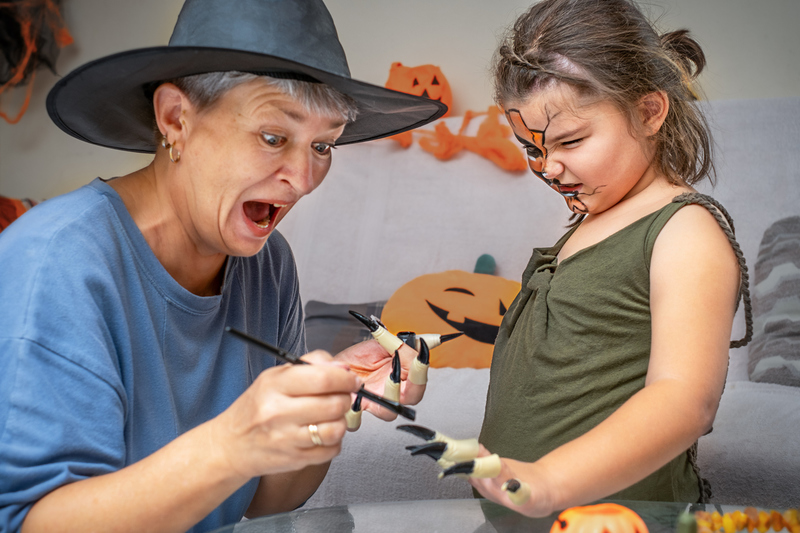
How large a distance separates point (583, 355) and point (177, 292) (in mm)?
523

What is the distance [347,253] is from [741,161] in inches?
46.1

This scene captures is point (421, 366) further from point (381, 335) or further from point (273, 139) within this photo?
point (273, 139)

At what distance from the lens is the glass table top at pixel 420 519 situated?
69 centimetres

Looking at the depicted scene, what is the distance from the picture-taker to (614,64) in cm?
94

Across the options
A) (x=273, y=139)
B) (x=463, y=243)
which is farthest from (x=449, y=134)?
(x=273, y=139)

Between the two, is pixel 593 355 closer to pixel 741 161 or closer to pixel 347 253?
pixel 741 161

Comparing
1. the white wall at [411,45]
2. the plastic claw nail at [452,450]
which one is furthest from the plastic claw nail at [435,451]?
the white wall at [411,45]

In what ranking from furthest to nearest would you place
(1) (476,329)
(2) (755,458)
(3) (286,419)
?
(1) (476,329) < (2) (755,458) < (3) (286,419)

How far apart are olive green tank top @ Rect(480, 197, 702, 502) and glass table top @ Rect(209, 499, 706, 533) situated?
76mm

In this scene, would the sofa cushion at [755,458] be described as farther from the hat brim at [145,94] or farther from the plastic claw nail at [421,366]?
the hat brim at [145,94]

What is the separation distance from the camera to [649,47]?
0.97 m

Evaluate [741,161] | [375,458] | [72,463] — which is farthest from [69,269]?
[741,161]

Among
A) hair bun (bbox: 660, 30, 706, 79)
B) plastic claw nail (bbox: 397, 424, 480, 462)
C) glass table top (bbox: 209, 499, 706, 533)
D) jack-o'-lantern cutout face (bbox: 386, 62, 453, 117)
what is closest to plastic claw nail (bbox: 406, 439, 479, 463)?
plastic claw nail (bbox: 397, 424, 480, 462)

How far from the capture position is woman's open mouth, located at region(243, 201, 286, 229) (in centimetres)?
81
